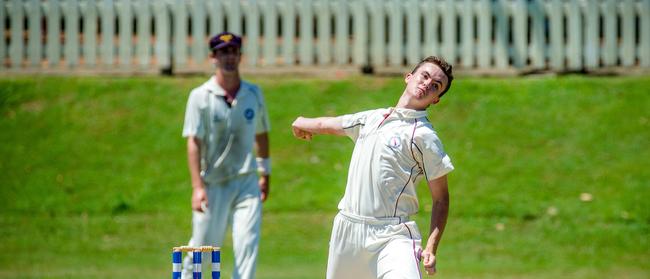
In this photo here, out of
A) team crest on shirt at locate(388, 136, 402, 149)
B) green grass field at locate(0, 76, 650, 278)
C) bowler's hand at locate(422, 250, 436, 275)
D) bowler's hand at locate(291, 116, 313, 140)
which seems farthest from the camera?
green grass field at locate(0, 76, 650, 278)

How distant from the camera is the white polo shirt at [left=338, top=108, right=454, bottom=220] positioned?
21.5 feet

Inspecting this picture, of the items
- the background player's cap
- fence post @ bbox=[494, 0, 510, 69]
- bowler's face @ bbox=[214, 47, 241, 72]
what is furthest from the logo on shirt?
fence post @ bbox=[494, 0, 510, 69]

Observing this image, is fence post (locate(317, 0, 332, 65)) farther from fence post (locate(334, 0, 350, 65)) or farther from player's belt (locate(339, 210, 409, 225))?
player's belt (locate(339, 210, 409, 225))

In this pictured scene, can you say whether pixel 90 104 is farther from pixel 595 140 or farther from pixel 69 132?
pixel 595 140

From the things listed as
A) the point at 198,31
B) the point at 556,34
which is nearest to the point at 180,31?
the point at 198,31

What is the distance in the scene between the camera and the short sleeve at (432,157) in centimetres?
650

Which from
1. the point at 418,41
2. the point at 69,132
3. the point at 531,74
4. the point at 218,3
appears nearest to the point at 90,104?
the point at 69,132

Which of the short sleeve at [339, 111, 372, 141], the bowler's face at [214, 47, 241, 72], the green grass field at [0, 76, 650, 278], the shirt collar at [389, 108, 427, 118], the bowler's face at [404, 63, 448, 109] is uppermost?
the bowler's face at [214, 47, 241, 72]

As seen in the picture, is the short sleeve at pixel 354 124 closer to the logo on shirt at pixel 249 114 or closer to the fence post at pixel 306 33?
the logo on shirt at pixel 249 114

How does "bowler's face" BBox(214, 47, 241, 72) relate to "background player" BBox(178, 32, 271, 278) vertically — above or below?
above

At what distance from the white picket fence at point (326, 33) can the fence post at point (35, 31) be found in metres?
0.02

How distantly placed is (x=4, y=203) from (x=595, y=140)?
829 centimetres

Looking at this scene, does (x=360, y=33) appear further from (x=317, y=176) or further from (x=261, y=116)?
(x=261, y=116)

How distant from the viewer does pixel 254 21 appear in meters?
18.9
